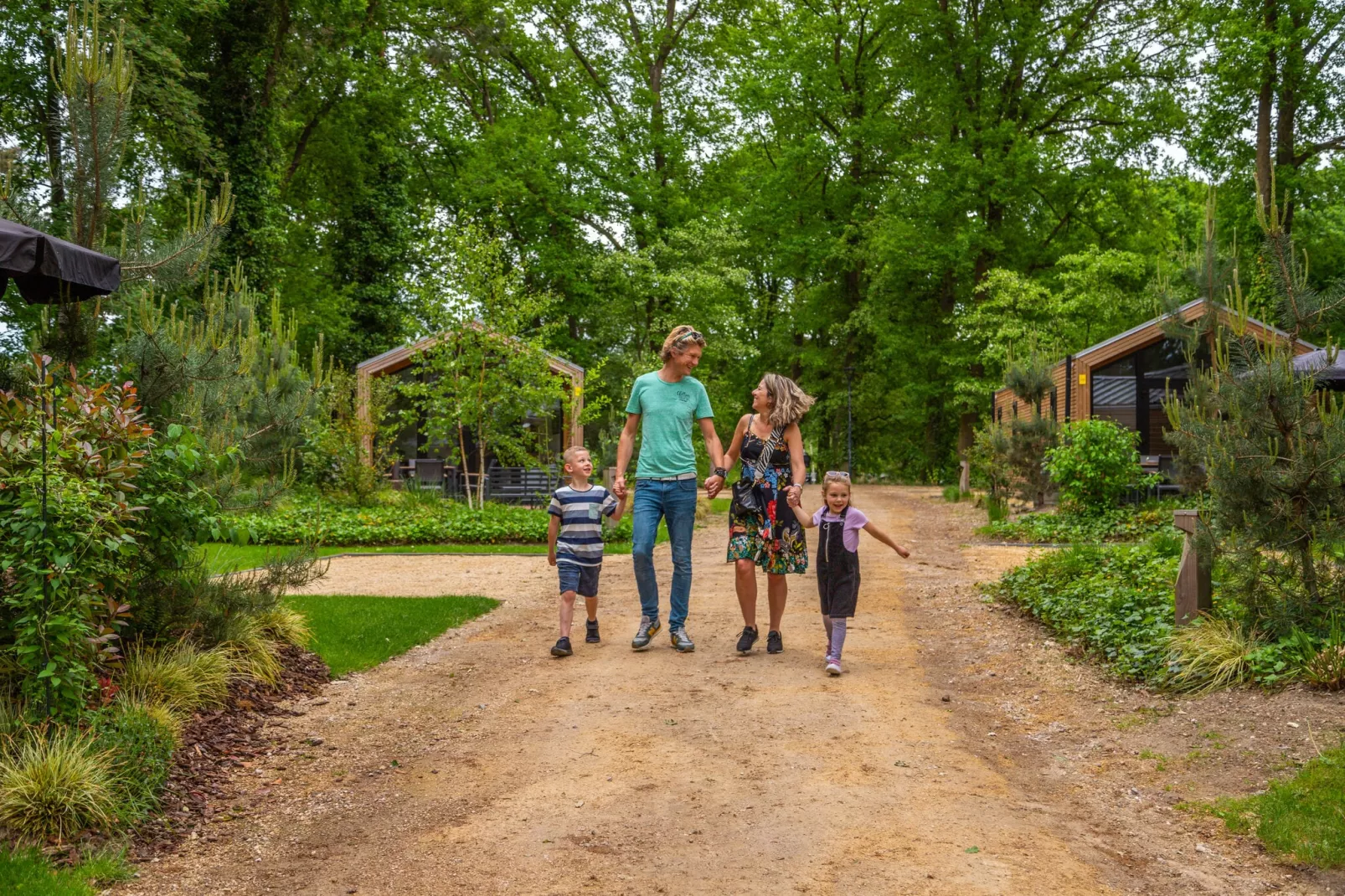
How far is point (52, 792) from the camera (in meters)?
4.21

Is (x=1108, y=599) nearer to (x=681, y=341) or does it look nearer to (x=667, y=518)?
(x=667, y=518)

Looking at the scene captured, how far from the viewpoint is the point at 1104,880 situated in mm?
3842

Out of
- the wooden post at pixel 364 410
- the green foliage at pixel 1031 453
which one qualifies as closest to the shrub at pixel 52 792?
the green foliage at pixel 1031 453

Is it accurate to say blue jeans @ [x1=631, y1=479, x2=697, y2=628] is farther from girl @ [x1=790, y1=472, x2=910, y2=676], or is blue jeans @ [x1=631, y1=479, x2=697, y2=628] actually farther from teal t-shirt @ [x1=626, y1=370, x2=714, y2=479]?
girl @ [x1=790, y1=472, x2=910, y2=676]

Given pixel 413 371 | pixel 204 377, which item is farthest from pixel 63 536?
pixel 413 371

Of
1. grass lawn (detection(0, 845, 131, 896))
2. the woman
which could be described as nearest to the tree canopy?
the woman

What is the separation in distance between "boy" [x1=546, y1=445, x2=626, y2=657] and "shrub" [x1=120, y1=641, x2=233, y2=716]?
222cm

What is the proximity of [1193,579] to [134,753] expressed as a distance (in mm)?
6137

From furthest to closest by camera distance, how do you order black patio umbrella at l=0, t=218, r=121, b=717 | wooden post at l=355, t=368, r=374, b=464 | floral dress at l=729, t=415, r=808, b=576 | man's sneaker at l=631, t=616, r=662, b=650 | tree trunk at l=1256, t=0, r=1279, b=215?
1. tree trunk at l=1256, t=0, r=1279, b=215
2. wooden post at l=355, t=368, r=374, b=464
3. man's sneaker at l=631, t=616, r=662, b=650
4. floral dress at l=729, t=415, r=808, b=576
5. black patio umbrella at l=0, t=218, r=121, b=717

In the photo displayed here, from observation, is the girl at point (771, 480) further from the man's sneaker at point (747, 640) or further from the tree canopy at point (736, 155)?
the tree canopy at point (736, 155)

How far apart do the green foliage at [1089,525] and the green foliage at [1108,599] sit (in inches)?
141

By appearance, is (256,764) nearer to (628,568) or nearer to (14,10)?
(628,568)

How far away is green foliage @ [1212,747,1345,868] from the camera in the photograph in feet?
13.4

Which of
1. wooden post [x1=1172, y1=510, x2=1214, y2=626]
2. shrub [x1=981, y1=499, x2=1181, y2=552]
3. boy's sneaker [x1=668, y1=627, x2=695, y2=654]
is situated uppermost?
wooden post [x1=1172, y1=510, x2=1214, y2=626]
